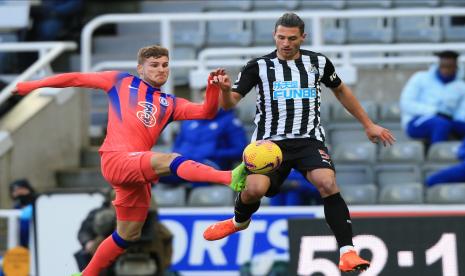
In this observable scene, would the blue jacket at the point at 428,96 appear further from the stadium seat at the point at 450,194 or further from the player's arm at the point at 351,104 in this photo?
the player's arm at the point at 351,104

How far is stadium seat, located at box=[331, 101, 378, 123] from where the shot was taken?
14.1 metres

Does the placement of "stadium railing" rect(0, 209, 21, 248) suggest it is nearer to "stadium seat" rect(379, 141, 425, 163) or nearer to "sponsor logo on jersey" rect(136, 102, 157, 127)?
"stadium seat" rect(379, 141, 425, 163)

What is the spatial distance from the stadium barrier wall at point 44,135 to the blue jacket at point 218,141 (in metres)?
1.90

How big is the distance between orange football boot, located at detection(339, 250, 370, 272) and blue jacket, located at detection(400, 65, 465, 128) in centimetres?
433

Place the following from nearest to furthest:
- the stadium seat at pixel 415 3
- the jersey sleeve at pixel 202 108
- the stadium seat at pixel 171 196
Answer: the jersey sleeve at pixel 202 108
the stadium seat at pixel 171 196
the stadium seat at pixel 415 3

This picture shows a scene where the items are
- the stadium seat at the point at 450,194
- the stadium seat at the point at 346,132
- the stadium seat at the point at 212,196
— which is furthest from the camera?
the stadium seat at the point at 346,132

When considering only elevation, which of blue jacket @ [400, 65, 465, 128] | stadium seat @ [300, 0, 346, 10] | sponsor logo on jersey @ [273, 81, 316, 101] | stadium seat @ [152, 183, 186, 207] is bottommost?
stadium seat @ [152, 183, 186, 207]

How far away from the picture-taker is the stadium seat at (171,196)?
1322 centimetres

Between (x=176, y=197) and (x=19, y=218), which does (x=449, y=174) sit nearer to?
(x=176, y=197)

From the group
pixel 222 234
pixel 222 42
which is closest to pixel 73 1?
pixel 222 42

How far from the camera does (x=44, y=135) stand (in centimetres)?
1469

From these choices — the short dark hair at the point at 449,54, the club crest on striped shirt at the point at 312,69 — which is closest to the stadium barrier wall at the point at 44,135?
the short dark hair at the point at 449,54

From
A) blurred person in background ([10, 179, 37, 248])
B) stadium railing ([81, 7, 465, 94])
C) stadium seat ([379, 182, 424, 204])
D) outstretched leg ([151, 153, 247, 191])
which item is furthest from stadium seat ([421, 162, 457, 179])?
outstretched leg ([151, 153, 247, 191])

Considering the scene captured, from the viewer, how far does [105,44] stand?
16.6 meters
